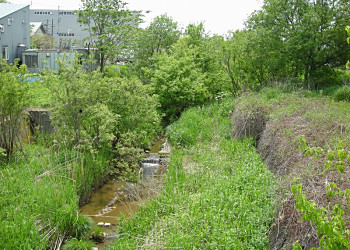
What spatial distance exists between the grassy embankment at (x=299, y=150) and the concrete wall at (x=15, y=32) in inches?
827

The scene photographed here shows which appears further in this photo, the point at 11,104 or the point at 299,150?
the point at 11,104

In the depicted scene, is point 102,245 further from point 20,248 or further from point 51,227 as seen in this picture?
point 20,248

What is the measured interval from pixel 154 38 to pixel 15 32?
1173 centimetres

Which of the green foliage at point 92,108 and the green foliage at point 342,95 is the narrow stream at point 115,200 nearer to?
the green foliage at point 92,108

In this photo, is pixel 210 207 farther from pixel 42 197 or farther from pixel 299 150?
pixel 42 197

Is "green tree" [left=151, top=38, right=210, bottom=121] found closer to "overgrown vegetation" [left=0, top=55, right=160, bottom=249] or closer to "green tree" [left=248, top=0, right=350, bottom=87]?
"green tree" [left=248, top=0, right=350, bottom=87]

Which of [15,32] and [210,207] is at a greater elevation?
[15,32]

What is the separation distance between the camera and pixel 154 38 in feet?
81.6

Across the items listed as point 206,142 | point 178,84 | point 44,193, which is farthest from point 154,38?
point 44,193

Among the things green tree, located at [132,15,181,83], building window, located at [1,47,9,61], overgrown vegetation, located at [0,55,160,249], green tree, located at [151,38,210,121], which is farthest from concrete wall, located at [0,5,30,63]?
overgrown vegetation, located at [0,55,160,249]

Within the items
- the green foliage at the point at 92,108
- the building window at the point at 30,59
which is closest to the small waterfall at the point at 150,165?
the green foliage at the point at 92,108

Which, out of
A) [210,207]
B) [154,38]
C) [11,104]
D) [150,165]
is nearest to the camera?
[210,207]

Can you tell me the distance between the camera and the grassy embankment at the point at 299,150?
15.1 ft

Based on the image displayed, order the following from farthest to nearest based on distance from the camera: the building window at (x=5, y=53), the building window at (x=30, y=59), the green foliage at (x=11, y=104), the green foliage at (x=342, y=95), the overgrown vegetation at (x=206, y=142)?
1. the building window at (x=30, y=59)
2. the building window at (x=5, y=53)
3. the green foliage at (x=342, y=95)
4. the green foliage at (x=11, y=104)
5. the overgrown vegetation at (x=206, y=142)
